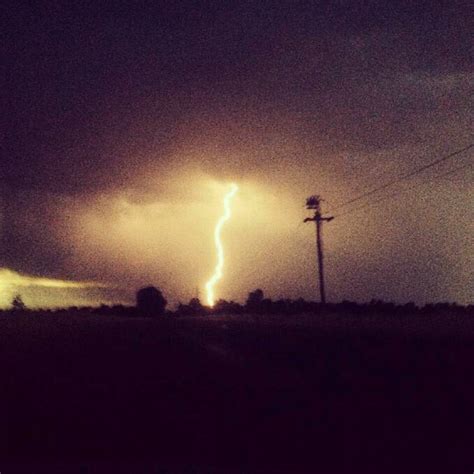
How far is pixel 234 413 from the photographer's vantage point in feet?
29.8

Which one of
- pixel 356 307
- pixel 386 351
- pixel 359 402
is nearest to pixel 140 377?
pixel 359 402

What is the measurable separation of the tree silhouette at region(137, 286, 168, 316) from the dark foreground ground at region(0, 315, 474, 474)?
192ft

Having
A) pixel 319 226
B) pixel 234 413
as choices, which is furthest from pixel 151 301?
pixel 234 413

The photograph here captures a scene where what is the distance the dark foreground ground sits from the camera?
7102 millimetres

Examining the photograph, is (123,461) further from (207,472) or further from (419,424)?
(419,424)

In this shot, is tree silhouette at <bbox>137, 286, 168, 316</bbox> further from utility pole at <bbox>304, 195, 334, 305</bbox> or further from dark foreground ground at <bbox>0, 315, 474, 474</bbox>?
dark foreground ground at <bbox>0, 315, 474, 474</bbox>

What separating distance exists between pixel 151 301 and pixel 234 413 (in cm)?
6696

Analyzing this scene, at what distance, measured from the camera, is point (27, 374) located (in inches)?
471

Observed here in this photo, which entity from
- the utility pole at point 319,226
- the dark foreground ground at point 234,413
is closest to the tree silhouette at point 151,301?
the utility pole at point 319,226

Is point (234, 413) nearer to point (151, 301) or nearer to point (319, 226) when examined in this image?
point (319, 226)

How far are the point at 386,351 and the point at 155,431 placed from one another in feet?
33.6

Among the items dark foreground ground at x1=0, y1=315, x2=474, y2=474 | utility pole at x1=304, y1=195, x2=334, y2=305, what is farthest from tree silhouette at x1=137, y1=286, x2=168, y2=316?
dark foreground ground at x1=0, y1=315, x2=474, y2=474

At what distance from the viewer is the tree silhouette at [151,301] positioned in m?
73.1

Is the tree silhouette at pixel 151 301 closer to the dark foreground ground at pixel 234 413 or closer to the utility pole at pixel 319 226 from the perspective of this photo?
the utility pole at pixel 319 226
